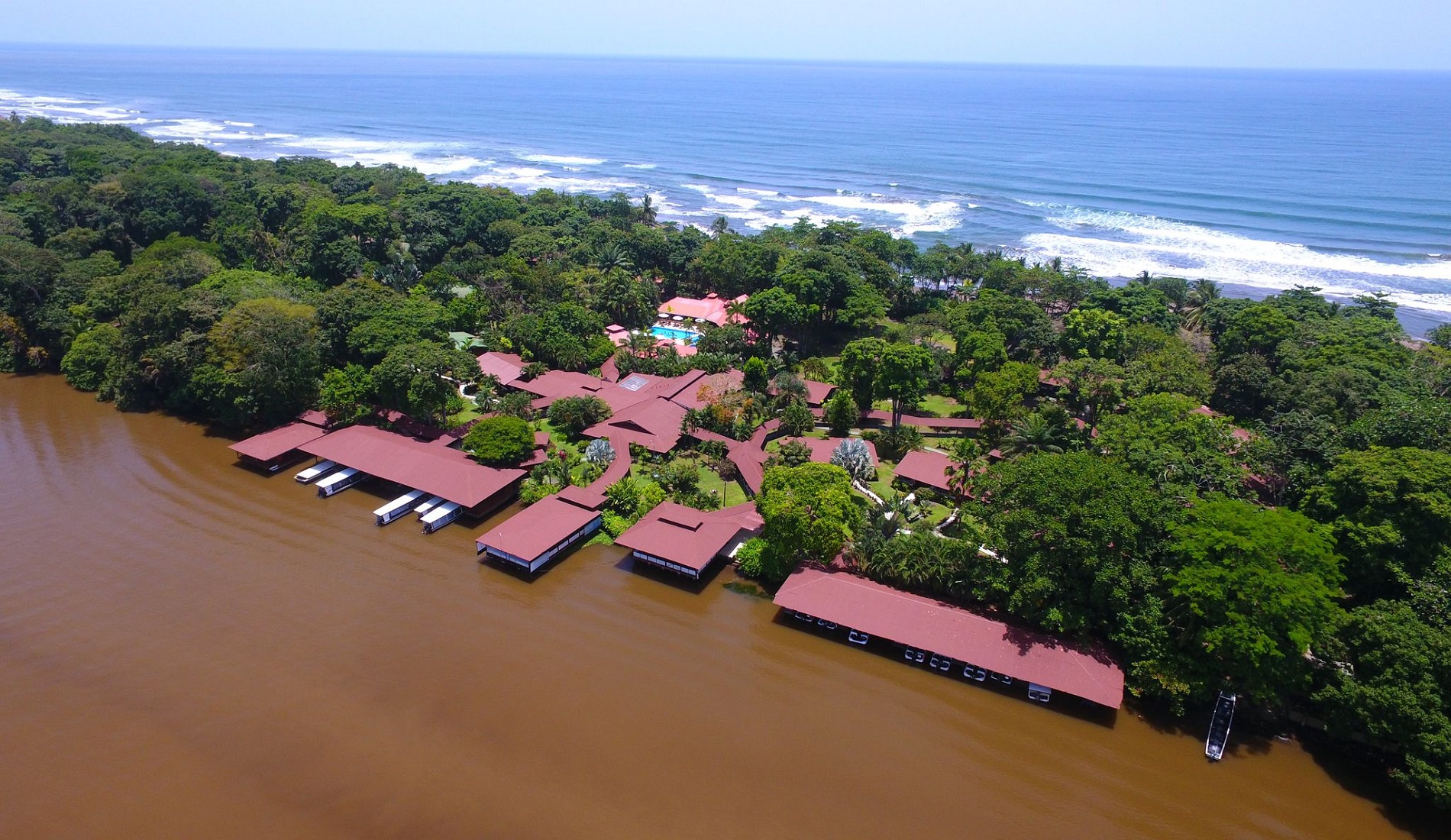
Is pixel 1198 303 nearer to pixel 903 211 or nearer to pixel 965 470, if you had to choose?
pixel 965 470

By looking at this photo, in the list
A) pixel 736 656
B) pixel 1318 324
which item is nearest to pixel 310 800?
pixel 736 656

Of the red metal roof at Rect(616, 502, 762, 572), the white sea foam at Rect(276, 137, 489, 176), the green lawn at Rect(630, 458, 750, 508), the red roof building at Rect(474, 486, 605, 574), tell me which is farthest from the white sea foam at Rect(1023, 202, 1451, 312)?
the white sea foam at Rect(276, 137, 489, 176)

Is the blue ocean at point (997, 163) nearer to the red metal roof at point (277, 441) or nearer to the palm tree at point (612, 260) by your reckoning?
the palm tree at point (612, 260)

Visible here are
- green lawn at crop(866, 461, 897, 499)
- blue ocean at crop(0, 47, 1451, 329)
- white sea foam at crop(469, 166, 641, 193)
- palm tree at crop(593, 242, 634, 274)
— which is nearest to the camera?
green lawn at crop(866, 461, 897, 499)

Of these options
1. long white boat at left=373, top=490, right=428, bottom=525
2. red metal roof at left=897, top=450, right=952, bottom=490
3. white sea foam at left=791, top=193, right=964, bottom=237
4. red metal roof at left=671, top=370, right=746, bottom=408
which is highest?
white sea foam at left=791, top=193, right=964, bottom=237

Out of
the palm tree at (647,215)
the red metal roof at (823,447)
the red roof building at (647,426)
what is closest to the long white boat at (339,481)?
the red roof building at (647,426)

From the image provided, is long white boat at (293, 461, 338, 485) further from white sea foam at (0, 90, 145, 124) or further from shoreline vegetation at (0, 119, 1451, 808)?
white sea foam at (0, 90, 145, 124)

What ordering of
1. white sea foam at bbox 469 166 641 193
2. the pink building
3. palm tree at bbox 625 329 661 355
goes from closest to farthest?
1. palm tree at bbox 625 329 661 355
2. the pink building
3. white sea foam at bbox 469 166 641 193
